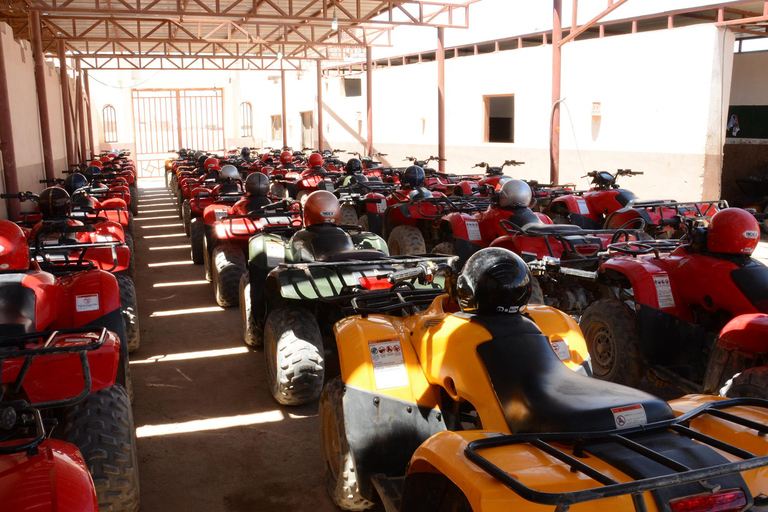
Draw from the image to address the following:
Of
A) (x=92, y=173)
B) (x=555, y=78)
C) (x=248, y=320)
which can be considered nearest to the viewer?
(x=248, y=320)

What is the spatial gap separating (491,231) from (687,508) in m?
5.23

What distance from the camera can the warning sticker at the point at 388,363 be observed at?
2.84 m

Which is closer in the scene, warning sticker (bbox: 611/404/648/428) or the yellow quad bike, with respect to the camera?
the yellow quad bike

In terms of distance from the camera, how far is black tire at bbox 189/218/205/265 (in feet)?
31.6

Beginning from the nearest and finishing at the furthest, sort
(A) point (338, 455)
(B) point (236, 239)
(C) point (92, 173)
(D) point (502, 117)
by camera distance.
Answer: (A) point (338, 455) < (B) point (236, 239) < (C) point (92, 173) < (D) point (502, 117)

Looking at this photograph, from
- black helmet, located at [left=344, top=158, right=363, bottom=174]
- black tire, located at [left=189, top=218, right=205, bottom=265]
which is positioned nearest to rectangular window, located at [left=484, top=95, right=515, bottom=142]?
black helmet, located at [left=344, top=158, right=363, bottom=174]

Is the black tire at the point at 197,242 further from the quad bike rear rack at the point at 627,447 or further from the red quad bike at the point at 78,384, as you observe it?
the quad bike rear rack at the point at 627,447

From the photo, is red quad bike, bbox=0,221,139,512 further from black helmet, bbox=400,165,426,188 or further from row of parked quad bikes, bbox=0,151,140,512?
black helmet, bbox=400,165,426,188

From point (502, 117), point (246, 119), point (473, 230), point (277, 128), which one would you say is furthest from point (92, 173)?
point (246, 119)

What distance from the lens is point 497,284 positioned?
7.86ft

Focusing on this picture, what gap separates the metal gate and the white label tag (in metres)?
35.3

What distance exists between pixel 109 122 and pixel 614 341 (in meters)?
36.5

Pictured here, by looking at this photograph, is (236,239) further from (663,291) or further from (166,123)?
(166,123)

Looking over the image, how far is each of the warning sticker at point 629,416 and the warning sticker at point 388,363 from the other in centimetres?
106
